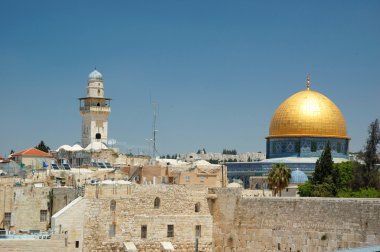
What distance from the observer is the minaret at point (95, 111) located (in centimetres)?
5169

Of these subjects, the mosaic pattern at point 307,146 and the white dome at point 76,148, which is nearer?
the white dome at point 76,148

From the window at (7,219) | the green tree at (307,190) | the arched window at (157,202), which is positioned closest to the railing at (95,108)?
the green tree at (307,190)

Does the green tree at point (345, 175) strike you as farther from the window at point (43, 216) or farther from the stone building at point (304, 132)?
the window at point (43, 216)

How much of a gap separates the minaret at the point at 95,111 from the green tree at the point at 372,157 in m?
19.8

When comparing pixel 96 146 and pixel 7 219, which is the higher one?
pixel 96 146

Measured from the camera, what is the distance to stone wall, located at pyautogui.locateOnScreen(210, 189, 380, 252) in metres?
28.0

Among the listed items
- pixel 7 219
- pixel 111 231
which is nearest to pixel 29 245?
pixel 111 231

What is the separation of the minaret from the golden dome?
12.4 m

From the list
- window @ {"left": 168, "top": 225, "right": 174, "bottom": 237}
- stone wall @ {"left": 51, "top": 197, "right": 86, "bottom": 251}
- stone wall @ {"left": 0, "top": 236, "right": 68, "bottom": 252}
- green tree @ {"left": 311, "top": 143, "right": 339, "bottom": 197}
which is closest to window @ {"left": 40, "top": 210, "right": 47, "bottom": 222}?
stone wall @ {"left": 51, "top": 197, "right": 86, "bottom": 251}

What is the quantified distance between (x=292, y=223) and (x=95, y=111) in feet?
78.9

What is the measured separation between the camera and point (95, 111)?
170ft

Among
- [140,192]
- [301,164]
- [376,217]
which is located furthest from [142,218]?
[301,164]

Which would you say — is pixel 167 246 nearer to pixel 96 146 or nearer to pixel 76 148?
pixel 96 146

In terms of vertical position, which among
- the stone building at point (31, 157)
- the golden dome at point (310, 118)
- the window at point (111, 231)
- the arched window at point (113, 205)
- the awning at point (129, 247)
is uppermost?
the golden dome at point (310, 118)
